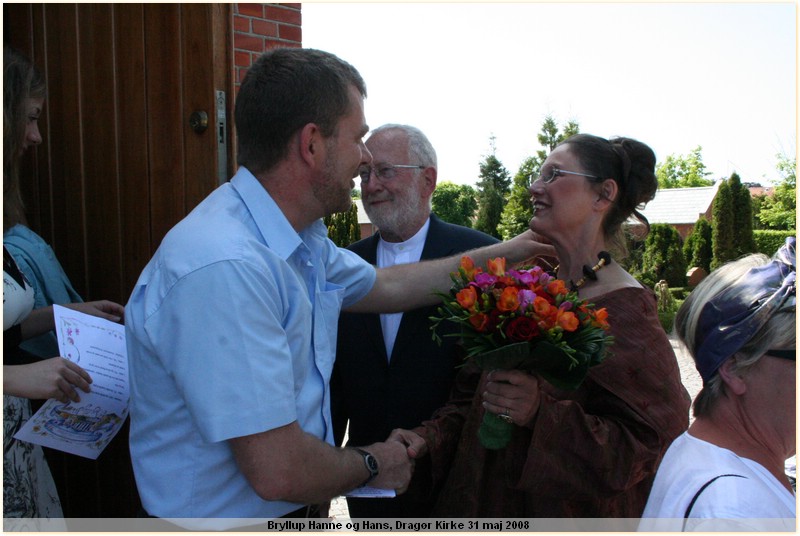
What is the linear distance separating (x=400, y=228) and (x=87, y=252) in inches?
79.6

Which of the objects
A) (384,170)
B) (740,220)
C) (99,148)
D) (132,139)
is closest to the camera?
(384,170)

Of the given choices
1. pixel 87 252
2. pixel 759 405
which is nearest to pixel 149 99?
pixel 87 252

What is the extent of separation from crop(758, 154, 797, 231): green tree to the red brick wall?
37.7m

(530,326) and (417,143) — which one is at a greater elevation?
(417,143)

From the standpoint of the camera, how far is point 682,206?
55.8m

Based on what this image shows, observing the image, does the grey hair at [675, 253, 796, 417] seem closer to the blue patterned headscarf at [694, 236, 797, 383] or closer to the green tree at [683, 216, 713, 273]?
the blue patterned headscarf at [694, 236, 797, 383]

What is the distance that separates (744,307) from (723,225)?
1099 inches

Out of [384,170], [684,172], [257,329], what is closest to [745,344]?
[257,329]

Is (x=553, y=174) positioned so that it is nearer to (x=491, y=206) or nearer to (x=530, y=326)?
(x=530, y=326)

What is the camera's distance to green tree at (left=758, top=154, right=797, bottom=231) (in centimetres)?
3703

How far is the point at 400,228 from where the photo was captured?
3635 mm

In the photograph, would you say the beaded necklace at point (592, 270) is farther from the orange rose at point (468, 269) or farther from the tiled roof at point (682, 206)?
the tiled roof at point (682, 206)

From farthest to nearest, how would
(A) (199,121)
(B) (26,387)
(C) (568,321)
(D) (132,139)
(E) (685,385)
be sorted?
1. (E) (685,385)
2. (D) (132,139)
3. (A) (199,121)
4. (B) (26,387)
5. (C) (568,321)

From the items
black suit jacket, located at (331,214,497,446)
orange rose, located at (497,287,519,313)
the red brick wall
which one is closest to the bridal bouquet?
orange rose, located at (497,287,519,313)
